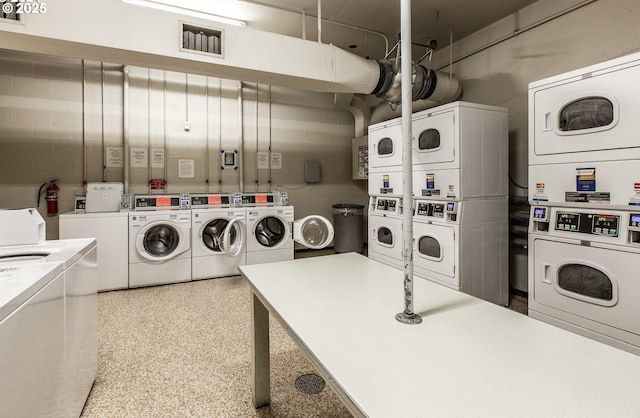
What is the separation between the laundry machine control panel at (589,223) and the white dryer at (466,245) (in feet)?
2.72

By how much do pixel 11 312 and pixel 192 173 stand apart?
4.41 metres

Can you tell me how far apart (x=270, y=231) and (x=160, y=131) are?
7.34 feet

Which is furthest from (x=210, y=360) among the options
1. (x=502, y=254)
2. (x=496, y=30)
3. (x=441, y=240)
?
(x=496, y=30)

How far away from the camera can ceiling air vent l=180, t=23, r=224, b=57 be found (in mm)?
2850

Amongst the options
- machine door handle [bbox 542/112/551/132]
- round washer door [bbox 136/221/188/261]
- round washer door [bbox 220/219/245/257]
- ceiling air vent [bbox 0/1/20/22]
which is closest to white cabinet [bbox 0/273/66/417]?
ceiling air vent [bbox 0/1/20/22]

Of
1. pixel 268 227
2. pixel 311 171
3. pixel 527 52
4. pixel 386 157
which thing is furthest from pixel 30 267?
pixel 311 171

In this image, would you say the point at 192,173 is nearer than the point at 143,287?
No

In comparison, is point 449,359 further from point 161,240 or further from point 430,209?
point 161,240

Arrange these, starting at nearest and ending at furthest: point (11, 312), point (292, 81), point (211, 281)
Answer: point (11, 312) → point (292, 81) → point (211, 281)

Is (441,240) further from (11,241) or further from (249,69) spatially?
(11,241)

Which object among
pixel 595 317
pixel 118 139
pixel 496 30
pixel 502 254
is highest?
pixel 496 30

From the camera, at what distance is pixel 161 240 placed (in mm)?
4348

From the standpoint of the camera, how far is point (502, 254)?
11.4 ft

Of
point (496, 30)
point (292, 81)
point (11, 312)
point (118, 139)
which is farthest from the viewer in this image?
point (118, 139)
